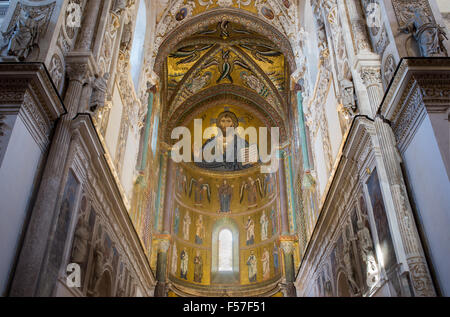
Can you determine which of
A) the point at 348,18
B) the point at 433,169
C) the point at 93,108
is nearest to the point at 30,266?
the point at 93,108

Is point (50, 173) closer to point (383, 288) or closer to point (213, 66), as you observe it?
point (383, 288)

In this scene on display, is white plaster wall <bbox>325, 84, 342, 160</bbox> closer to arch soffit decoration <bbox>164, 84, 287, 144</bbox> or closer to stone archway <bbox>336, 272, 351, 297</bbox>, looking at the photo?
stone archway <bbox>336, 272, 351, 297</bbox>

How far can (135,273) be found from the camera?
1407cm

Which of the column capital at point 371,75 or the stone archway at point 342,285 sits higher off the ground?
the column capital at point 371,75

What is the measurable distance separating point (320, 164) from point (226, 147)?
11.0 metres

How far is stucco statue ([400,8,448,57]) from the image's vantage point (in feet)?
24.6

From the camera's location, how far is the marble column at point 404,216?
6.17 metres

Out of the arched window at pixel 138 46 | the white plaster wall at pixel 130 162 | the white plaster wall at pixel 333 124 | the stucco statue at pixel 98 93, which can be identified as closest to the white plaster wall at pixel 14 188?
the stucco statue at pixel 98 93

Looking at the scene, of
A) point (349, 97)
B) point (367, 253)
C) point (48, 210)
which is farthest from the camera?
point (349, 97)

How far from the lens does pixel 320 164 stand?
531 inches

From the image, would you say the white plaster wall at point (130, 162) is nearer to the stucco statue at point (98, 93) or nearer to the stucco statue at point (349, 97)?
the stucco statue at point (98, 93)

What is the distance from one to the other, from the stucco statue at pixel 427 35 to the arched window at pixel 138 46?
893cm

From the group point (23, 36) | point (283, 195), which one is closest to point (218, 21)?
point (283, 195)

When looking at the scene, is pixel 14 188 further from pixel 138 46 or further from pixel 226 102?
pixel 226 102
